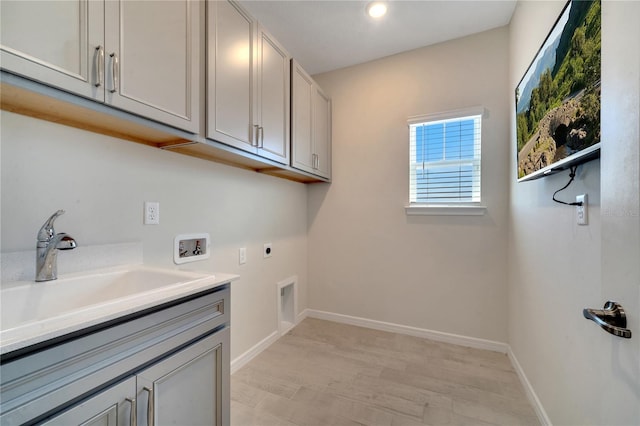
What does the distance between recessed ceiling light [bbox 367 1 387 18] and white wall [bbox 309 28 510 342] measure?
0.66 meters

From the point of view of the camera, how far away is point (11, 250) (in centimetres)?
99

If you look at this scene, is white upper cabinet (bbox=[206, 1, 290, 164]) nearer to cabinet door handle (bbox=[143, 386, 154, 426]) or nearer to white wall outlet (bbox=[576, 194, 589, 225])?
cabinet door handle (bbox=[143, 386, 154, 426])

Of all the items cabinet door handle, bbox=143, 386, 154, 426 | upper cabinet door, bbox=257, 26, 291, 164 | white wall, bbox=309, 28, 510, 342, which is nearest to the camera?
cabinet door handle, bbox=143, 386, 154, 426

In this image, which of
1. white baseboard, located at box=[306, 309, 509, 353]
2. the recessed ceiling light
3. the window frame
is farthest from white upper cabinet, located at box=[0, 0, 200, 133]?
white baseboard, located at box=[306, 309, 509, 353]

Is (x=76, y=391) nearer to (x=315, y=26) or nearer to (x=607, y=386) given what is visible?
(x=607, y=386)

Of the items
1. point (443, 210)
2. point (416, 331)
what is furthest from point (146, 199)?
point (416, 331)

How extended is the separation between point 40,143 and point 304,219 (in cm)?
228

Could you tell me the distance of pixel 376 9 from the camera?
6.86 ft

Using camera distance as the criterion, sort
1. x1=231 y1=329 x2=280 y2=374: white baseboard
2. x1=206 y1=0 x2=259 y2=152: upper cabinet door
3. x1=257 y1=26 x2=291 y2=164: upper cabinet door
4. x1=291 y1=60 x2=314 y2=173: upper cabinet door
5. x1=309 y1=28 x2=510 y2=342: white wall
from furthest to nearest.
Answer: x1=309 y1=28 x2=510 y2=342: white wall → x1=291 y1=60 x2=314 y2=173: upper cabinet door → x1=231 y1=329 x2=280 y2=374: white baseboard → x1=257 y1=26 x2=291 y2=164: upper cabinet door → x1=206 y1=0 x2=259 y2=152: upper cabinet door

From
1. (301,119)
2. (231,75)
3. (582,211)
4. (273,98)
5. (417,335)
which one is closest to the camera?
(582,211)

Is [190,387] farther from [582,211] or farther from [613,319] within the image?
[582,211]

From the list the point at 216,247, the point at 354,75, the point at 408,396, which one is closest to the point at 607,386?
the point at 408,396

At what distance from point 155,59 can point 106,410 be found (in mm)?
1339

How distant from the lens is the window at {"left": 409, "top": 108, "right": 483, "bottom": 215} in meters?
2.45
